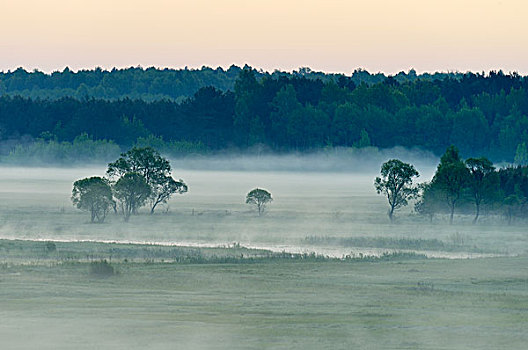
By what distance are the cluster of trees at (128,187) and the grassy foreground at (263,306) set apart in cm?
3536

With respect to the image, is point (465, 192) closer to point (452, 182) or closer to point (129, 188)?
point (452, 182)

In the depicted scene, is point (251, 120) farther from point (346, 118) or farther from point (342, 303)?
point (342, 303)

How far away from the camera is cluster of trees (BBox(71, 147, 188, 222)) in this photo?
7638 cm

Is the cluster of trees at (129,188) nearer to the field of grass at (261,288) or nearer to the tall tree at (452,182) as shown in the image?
the field of grass at (261,288)

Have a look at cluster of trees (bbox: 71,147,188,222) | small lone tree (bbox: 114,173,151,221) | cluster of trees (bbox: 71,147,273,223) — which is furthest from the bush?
small lone tree (bbox: 114,173,151,221)

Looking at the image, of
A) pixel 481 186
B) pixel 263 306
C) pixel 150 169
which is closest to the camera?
pixel 263 306

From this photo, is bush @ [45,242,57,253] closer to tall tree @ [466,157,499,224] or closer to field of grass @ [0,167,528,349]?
field of grass @ [0,167,528,349]

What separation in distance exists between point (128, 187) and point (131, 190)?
47cm

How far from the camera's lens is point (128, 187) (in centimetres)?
7962

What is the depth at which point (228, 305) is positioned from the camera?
92.5 feet

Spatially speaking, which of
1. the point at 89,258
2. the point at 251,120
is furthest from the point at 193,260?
the point at 251,120

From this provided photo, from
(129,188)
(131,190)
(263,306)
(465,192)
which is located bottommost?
(263,306)

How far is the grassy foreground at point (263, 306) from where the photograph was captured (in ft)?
75.5

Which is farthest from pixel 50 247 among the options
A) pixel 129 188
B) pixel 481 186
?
pixel 481 186
